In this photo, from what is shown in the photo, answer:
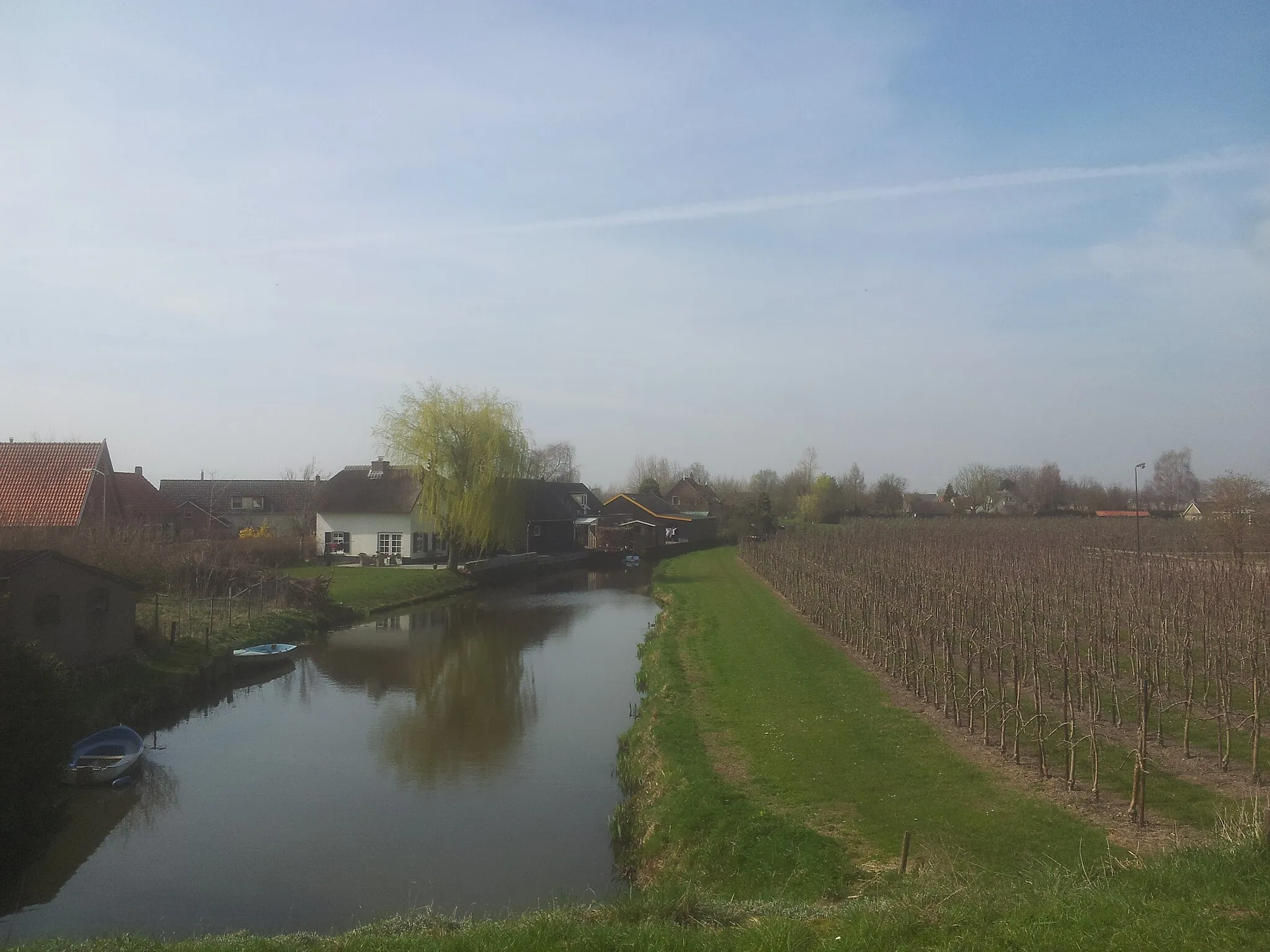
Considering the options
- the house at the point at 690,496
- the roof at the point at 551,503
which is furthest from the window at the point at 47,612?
the house at the point at 690,496

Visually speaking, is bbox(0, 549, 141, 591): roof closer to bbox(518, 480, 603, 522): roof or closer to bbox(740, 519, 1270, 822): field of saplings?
bbox(740, 519, 1270, 822): field of saplings

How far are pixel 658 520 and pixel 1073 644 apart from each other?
44.1 metres

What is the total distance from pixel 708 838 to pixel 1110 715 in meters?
6.71

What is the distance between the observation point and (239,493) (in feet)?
160

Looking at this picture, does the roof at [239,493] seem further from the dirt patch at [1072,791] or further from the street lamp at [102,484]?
the dirt patch at [1072,791]

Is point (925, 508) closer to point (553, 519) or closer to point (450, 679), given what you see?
point (553, 519)

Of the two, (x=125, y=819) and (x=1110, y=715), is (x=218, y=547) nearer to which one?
(x=125, y=819)

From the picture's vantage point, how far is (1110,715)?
41.6ft

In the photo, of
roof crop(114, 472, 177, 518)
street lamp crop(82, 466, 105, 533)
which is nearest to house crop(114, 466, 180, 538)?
roof crop(114, 472, 177, 518)

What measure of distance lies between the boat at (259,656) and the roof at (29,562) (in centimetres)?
441

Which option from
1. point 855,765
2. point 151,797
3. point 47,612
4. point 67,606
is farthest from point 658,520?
point 855,765

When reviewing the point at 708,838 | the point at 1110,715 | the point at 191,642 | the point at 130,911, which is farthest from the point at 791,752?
the point at 191,642

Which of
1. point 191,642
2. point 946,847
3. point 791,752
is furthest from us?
point 191,642

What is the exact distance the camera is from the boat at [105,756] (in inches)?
516
